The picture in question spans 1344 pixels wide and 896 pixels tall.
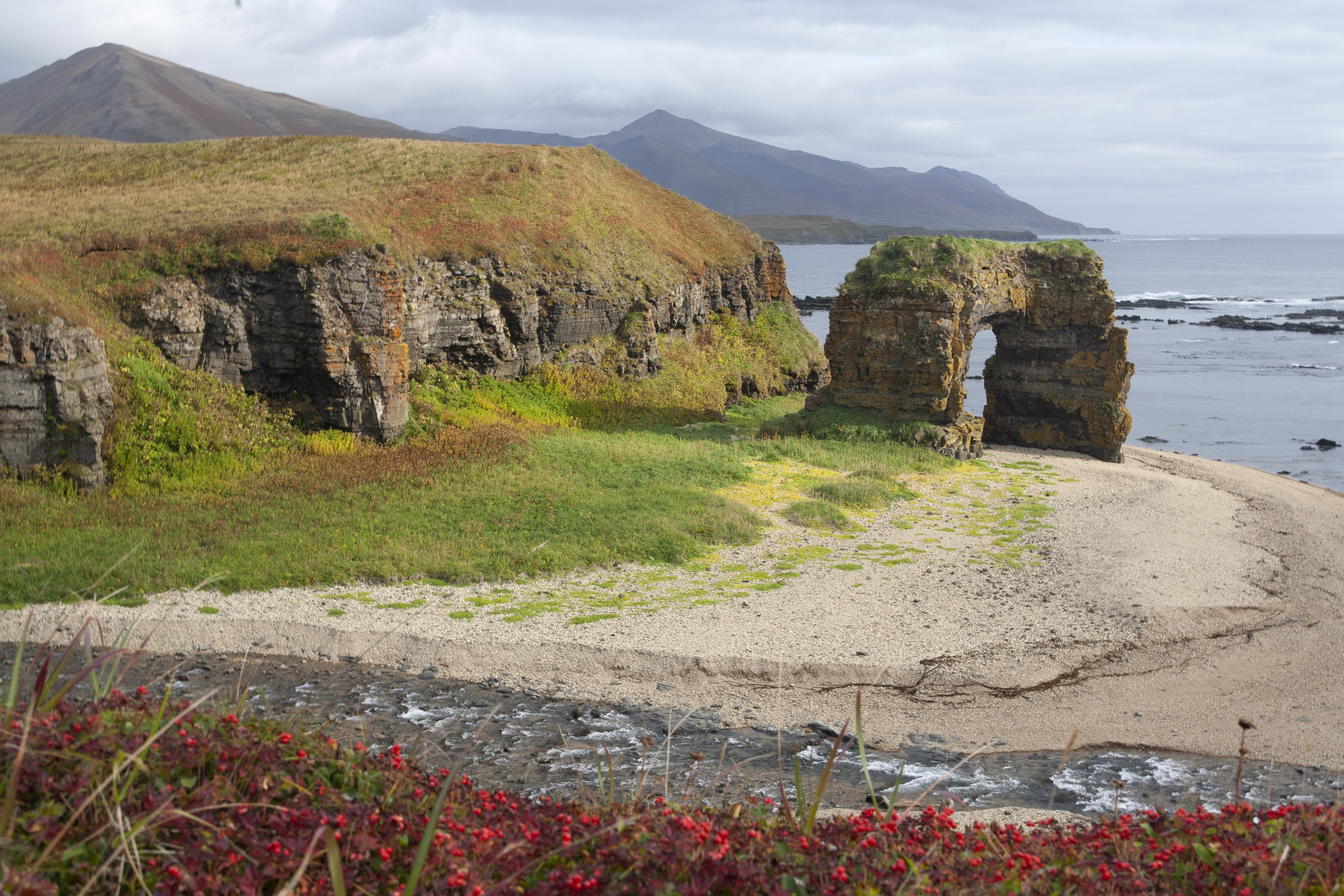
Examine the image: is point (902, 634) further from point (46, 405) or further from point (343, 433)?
point (46, 405)

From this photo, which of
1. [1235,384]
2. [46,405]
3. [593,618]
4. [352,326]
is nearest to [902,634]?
[593,618]

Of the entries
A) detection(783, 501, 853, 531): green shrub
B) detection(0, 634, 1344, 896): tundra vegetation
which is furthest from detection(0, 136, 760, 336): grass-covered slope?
detection(0, 634, 1344, 896): tundra vegetation

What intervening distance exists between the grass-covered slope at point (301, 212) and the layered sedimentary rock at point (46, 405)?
0.75 metres

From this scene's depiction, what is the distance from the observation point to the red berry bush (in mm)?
4074

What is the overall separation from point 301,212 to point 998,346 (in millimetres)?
26573

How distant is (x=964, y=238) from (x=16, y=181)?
3544cm

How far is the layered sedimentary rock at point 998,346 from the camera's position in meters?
30.5

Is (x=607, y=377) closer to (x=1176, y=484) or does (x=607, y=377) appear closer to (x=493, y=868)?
(x=1176, y=484)

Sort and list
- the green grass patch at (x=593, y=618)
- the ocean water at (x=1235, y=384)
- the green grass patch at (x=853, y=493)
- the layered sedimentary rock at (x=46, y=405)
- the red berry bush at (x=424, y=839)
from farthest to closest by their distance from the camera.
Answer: the ocean water at (x=1235, y=384) < the green grass patch at (x=853, y=493) < the layered sedimentary rock at (x=46, y=405) < the green grass patch at (x=593, y=618) < the red berry bush at (x=424, y=839)

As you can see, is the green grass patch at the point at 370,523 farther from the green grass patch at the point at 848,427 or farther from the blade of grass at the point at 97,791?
the blade of grass at the point at 97,791

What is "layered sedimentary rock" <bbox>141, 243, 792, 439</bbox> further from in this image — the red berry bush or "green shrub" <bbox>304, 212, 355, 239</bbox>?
the red berry bush

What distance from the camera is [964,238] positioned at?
3184 centimetres

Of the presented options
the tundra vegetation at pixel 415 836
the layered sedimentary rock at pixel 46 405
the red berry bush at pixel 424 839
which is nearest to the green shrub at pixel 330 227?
the layered sedimentary rock at pixel 46 405

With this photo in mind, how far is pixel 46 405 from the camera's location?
19828mm
